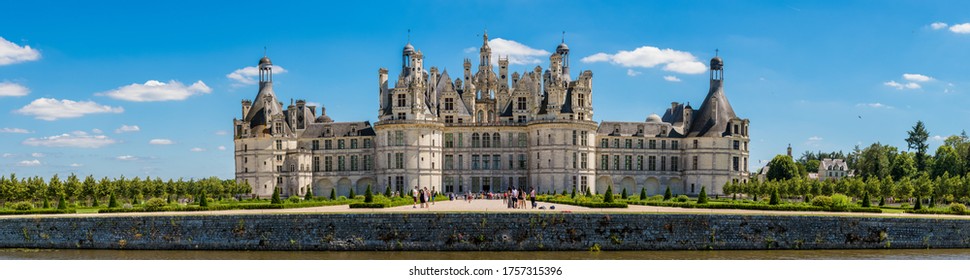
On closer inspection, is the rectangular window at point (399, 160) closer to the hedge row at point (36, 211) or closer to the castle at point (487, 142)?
the castle at point (487, 142)

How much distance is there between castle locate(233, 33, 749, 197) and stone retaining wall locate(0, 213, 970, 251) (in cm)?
3981

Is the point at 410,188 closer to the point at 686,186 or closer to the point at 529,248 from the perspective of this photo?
the point at 686,186

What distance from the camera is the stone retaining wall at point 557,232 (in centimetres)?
4366

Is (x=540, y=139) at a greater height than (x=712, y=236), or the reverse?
(x=540, y=139)

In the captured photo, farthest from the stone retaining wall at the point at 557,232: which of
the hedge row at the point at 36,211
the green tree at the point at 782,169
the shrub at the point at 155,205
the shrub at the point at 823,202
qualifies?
the green tree at the point at 782,169

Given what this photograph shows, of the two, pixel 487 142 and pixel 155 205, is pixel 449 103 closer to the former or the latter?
pixel 487 142

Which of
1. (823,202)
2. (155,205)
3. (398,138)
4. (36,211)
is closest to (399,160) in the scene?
(398,138)

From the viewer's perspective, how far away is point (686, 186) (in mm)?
89500

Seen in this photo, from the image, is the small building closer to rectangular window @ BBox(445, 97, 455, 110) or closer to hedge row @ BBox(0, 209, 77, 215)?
rectangular window @ BBox(445, 97, 455, 110)

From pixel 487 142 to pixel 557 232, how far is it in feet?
146

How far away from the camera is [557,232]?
43.8 meters

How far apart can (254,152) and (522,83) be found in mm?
25268
